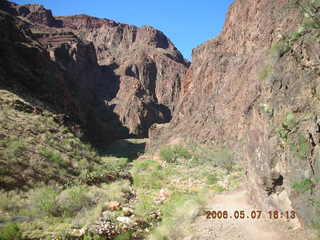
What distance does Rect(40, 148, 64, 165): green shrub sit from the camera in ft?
52.7

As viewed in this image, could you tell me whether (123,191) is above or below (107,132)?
below

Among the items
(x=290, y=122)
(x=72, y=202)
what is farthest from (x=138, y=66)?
(x=290, y=122)

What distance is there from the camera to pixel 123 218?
34.1 feet

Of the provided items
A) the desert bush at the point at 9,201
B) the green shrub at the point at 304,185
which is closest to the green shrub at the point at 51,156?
the desert bush at the point at 9,201

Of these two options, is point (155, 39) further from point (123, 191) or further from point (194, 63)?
point (123, 191)

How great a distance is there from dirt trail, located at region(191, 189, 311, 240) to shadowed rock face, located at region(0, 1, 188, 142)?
115 ft

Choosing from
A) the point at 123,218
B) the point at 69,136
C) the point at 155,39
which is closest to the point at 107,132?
the point at 69,136

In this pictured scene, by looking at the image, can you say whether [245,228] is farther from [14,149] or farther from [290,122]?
[14,149]

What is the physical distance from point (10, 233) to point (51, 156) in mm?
9444

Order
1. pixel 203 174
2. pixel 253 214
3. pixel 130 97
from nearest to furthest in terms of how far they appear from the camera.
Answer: pixel 253 214 → pixel 203 174 → pixel 130 97

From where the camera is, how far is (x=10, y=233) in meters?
7.52

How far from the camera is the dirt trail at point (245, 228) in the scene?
6.42m

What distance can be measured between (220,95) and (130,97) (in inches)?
1695
